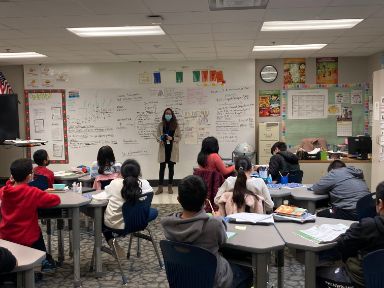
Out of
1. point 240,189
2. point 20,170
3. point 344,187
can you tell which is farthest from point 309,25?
point 20,170

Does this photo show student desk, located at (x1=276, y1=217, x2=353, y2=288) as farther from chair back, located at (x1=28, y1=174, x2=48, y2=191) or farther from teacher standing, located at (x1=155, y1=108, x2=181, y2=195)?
teacher standing, located at (x1=155, y1=108, x2=181, y2=195)

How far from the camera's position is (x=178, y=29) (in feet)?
16.0

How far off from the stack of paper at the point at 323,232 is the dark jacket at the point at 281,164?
2.19 meters

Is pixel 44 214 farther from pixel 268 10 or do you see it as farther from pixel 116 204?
pixel 268 10

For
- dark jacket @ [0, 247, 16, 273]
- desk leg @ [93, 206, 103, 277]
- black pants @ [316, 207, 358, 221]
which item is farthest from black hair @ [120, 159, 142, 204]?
black pants @ [316, 207, 358, 221]

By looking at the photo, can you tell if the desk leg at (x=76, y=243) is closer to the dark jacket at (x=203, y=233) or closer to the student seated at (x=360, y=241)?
the dark jacket at (x=203, y=233)

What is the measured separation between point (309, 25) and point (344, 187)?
2.29 meters

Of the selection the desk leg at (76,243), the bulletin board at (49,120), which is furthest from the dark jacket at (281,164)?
the bulletin board at (49,120)

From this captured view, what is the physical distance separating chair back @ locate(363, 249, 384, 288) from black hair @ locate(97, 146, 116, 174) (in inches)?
119

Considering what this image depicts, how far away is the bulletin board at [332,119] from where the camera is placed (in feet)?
25.2

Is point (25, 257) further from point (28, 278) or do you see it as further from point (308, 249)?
point (308, 249)

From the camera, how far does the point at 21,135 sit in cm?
816

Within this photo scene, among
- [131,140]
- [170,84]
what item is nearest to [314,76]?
[170,84]

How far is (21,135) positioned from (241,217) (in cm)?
668
